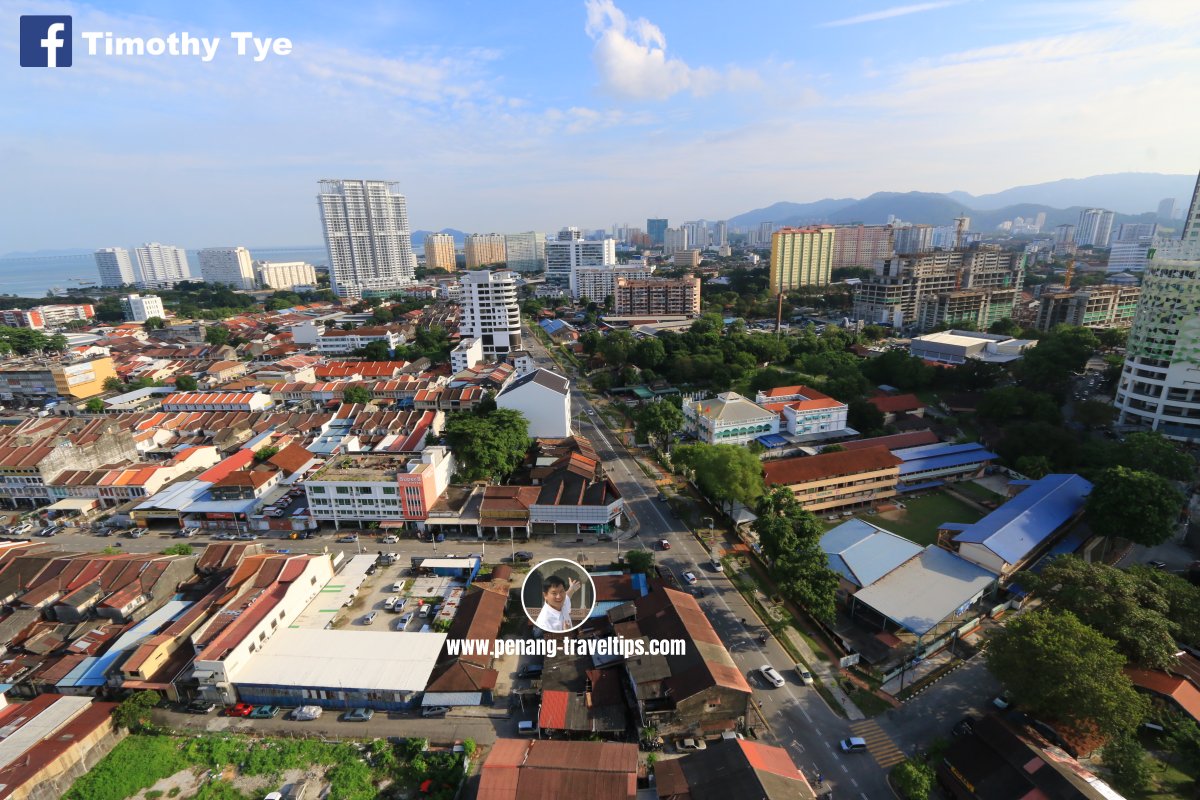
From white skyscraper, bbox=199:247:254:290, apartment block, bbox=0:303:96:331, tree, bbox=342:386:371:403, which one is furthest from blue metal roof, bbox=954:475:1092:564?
white skyscraper, bbox=199:247:254:290

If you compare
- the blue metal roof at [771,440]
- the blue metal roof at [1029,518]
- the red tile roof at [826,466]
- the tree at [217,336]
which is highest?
the tree at [217,336]

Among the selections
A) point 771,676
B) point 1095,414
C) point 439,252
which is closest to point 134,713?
point 771,676

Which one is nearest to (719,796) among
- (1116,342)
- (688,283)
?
(1116,342)

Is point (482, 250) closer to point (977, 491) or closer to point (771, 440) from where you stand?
point (771, 440)

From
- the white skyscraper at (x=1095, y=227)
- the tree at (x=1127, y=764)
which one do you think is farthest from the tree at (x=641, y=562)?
the white skyscraper at (x=1095, y=227)

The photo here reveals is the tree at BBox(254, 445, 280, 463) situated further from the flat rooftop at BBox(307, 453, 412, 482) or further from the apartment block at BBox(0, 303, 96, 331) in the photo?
the apartment block at BBox(0, 303, 96, 331)

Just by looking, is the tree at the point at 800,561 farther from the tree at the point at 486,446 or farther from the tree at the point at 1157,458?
the tree at the point at 1157,458
